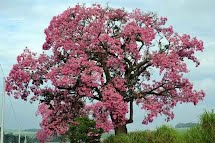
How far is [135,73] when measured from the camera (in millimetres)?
33375

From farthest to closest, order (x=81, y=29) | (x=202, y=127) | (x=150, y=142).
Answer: (x=81, y=29), (x=150, y=142), (x=202, y=127)

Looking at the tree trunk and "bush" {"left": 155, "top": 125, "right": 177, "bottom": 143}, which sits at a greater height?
the tree trunk

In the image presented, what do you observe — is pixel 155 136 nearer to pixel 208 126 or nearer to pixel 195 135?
pixel 195 135

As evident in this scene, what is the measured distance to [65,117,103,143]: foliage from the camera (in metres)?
35.8

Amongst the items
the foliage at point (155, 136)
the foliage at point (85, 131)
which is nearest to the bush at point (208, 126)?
the foliage at point (155, 136)

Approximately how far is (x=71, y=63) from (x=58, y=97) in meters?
3.88

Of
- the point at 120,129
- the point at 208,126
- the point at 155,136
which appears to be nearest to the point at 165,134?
the point at 155,136

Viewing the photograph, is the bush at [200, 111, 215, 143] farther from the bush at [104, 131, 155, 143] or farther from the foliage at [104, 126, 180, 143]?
the bush at [104, 131, 155, 143]

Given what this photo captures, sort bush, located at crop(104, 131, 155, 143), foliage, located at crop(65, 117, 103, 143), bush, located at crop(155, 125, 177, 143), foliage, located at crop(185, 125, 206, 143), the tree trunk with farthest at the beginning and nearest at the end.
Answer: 1. foliage, located at crop(65, 117, 103, 143)
2. the tree trunk
3. bush, located at crop(104, 131, 155, 143)
4. bush, located at crop(155, 125, 177, 143)
5. foliage, located at crop(185, 125, 206, 143)

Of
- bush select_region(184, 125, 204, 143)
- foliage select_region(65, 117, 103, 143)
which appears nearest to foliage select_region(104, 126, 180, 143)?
bush select_region(184, 125, 204, 143)

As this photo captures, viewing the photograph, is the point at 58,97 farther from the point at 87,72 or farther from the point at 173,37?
the point at 173,37

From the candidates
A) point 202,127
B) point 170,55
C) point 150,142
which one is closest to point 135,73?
point 170,55

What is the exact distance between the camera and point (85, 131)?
3712 cm

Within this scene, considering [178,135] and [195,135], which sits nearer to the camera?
[195,135]
